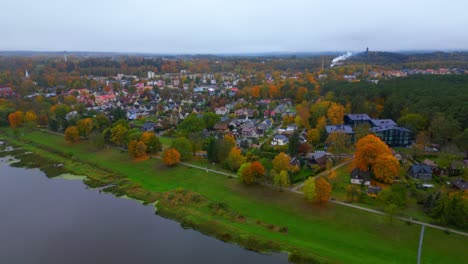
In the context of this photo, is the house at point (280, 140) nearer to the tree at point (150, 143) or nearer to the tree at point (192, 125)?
the tree at point (192, 125)

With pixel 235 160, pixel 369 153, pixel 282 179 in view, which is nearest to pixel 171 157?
pixel 235 160

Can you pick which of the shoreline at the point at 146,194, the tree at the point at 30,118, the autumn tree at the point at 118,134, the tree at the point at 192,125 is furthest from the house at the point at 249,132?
the tree at the point at 30,118

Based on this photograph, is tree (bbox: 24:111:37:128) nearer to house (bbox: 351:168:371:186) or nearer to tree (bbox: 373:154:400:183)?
house (bbox: 351:168:371:186)

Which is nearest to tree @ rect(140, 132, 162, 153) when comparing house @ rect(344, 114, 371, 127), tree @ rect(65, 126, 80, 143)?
tree @ rect(65, 126, 80, 143)

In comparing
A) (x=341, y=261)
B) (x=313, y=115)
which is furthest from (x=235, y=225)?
(x=313, y=115)

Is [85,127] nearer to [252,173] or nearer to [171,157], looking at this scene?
[171,157]
